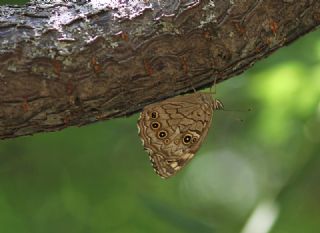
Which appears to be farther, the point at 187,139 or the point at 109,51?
the point at 187,139

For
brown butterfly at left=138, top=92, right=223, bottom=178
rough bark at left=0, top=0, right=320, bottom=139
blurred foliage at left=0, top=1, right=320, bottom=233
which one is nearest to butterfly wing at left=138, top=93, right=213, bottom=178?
brown butterfly at left=138, top=92, right=223, bottom=178

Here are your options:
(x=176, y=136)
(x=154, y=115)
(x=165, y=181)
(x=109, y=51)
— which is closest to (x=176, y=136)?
(x=176, y=136)

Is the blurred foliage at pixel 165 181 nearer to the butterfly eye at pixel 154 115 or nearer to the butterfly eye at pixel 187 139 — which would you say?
the butterfly eye at pixel 187 139

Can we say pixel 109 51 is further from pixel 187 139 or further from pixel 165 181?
pixel 165 181

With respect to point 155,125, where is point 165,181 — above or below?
below

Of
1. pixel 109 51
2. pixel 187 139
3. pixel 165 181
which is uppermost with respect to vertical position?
pixel 109 51

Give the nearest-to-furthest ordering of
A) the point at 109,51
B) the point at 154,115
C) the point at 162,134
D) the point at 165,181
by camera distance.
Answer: the point at 109,51 → the point at 154,115 → the point at 162,134 → the point at 165,181

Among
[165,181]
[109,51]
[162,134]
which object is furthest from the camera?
[165,181]

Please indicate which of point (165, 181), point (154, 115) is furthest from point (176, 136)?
point (165, 181)

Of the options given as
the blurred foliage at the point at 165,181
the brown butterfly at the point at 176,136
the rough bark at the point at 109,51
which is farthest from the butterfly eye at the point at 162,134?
the blurred foliage at the point at 165,181
